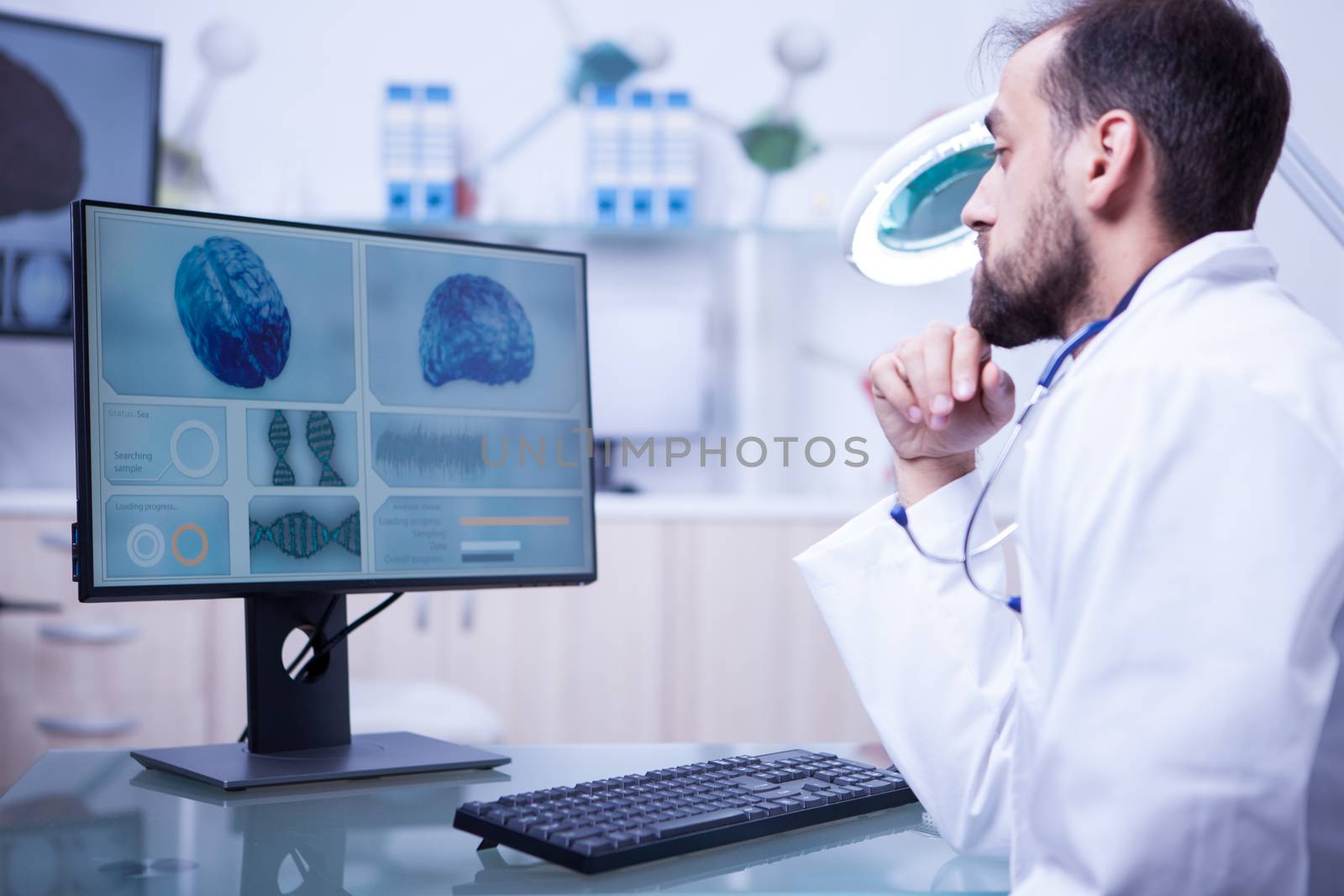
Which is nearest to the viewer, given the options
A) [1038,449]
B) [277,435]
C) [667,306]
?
[1038,449]

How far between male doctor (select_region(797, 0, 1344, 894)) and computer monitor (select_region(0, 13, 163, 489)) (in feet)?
8.35

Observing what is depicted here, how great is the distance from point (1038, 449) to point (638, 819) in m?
0.36

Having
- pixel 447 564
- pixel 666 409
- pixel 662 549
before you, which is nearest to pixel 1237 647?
pixel 447 564

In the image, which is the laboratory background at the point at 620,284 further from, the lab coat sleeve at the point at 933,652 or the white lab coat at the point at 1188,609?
the white lab coat at the point at 1188,609

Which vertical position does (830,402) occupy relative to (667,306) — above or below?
below

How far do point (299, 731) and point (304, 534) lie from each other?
0.18 metres

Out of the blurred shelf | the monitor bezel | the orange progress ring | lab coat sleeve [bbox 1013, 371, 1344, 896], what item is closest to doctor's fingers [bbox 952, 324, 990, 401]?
lab coat sleeve [bbox 1013, 371, 1344, 896]

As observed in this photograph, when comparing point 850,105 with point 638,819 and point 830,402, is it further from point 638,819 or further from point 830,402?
point 638,819

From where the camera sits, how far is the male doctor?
0.65 m

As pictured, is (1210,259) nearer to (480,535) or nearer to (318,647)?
(480,535)

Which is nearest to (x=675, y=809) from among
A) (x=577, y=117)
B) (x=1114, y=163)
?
(x=1114, y=163)

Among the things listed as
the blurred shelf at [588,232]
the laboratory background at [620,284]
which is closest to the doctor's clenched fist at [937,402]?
the laboratory background at [620,284]

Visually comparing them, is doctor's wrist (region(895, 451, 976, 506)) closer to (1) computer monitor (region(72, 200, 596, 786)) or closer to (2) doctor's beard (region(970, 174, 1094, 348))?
(2) doctor's beard (region(970, 174, 1094, 348))

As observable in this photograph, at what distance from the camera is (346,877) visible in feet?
2.55
